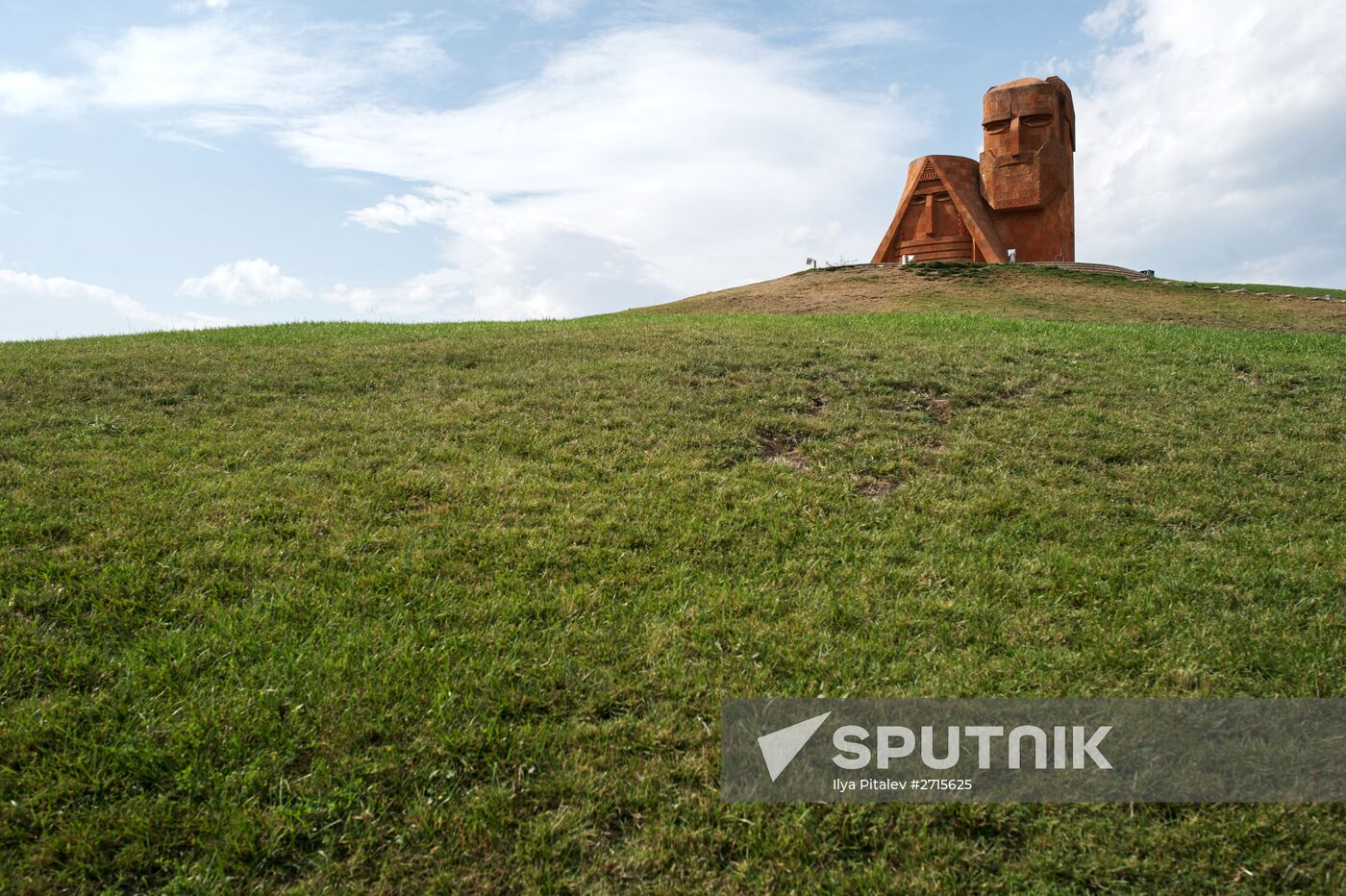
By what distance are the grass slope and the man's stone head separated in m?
4.20

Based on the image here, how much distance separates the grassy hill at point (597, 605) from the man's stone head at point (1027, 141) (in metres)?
23.4

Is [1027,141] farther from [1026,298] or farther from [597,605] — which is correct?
[597,605]

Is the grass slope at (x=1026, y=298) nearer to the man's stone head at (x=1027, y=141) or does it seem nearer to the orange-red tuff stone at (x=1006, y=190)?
the orange-red tuff stone at (x=1006, y=190)

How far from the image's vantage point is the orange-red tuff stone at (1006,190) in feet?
102

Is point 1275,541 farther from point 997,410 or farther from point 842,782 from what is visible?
point 842,782

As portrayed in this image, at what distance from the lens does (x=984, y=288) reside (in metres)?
26.6

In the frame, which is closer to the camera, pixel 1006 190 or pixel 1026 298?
pixel 1026 298

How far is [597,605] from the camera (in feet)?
16.4

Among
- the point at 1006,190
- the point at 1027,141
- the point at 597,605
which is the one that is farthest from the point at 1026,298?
the point at 597,605

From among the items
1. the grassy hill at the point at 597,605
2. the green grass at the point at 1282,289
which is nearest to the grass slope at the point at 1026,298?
the green grass at the point at 1282,289

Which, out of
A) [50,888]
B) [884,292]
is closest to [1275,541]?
[50,888]

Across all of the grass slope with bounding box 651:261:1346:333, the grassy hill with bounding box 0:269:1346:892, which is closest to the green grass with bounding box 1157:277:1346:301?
the grass slope with bounding box 651:261:1346:333

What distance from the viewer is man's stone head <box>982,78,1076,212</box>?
101 ft

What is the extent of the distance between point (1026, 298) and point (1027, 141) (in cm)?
1076
